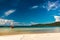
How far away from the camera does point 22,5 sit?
1763 millimetres

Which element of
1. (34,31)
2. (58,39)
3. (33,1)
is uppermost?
(33,1)

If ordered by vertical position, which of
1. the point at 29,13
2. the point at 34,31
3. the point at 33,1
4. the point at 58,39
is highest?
the point at 33,1

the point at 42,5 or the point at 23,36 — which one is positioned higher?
the point at 42,5

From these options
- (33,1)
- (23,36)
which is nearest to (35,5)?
(33,1)

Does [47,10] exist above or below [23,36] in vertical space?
above

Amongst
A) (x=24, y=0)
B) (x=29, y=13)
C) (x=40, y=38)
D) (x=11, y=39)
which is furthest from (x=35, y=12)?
(x=11, y=39)

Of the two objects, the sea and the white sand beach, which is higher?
the sea

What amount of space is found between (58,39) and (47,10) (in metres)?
0.36

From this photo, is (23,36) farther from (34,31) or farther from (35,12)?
(35,12)

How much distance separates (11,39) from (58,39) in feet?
1.78

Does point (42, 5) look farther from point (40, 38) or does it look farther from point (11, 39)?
point (11, 39)

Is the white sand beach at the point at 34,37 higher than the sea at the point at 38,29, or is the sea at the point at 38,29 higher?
the sea at the point at 38,29

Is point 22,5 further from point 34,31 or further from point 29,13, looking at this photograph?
point 34,31

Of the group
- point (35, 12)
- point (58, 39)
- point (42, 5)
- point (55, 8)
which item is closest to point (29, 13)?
point (35, 12)
